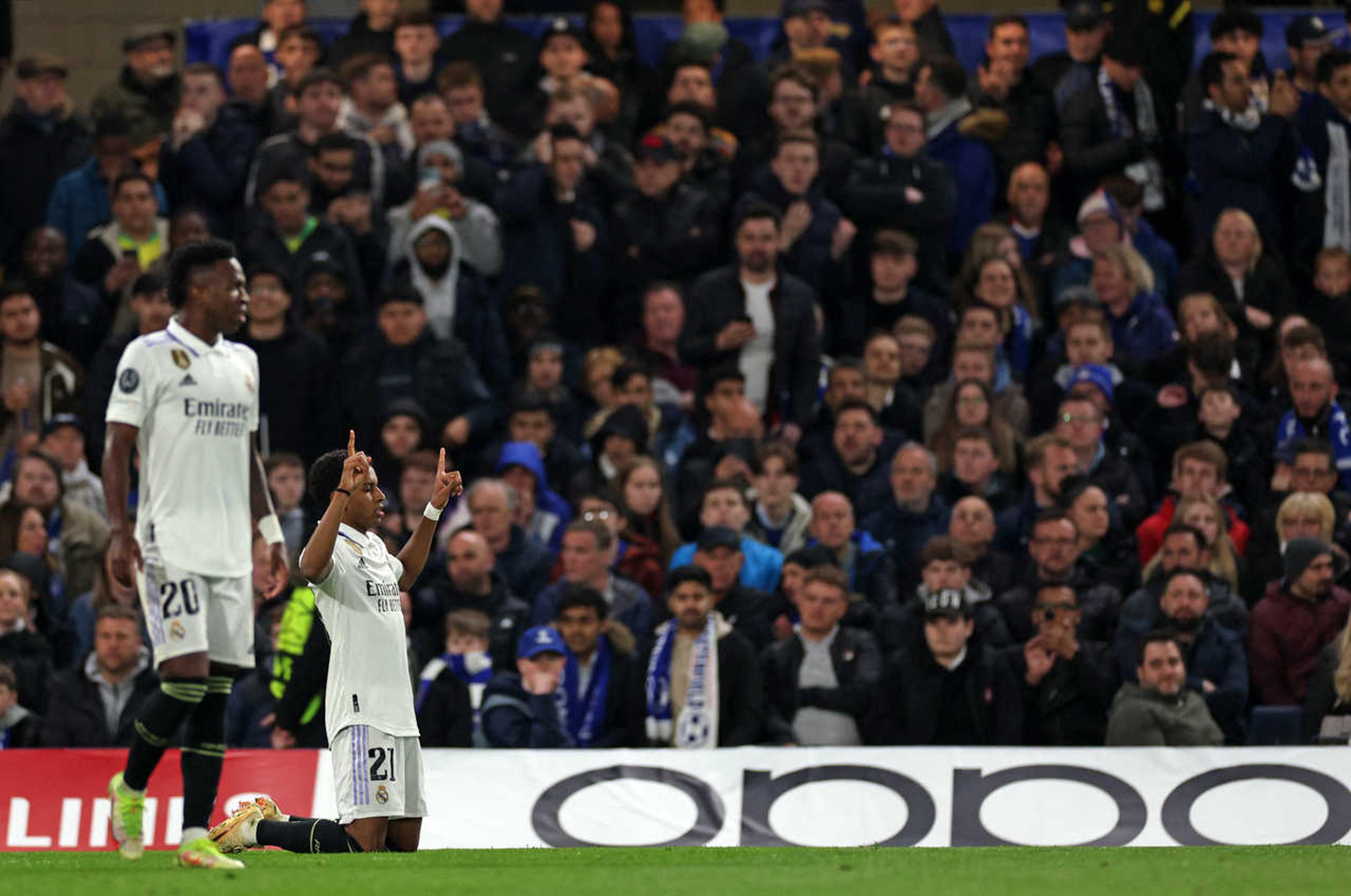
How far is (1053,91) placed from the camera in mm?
17719

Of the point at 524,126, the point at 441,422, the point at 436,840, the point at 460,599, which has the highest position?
the point at 524,126

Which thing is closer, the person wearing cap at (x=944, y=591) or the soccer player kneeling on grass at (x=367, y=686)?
the soccer player kneeling on grass at (x=367, y=686)

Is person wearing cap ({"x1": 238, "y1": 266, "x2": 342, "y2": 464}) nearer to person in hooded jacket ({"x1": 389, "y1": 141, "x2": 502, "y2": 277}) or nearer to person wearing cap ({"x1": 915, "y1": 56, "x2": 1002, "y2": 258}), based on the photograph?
person in hooded jacket ({"x1": 389, "y1": 141, "x2": 502, "y2": 277})

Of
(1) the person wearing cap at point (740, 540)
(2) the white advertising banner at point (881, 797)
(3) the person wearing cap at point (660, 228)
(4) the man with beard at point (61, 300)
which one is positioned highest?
(3) the person wearing cap at point (660, 228)

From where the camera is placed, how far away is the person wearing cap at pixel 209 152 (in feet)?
55.2

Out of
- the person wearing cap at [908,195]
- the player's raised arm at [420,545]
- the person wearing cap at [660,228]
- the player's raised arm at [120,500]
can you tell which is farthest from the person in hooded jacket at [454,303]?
the player's raised arm at [120,500]

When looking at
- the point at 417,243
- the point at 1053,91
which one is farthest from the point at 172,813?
the point at 1053,91

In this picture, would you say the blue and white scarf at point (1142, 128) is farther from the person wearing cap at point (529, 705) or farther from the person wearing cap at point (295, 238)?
the person wearing cap at point (529, 705)

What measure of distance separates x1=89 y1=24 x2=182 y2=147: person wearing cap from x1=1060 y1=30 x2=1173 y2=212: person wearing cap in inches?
281

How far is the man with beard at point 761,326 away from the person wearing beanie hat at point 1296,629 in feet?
12.5

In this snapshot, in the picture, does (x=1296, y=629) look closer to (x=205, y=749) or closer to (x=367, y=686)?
(x=367, y=686)

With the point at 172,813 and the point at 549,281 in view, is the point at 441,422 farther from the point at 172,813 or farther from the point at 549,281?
the point at 172,813

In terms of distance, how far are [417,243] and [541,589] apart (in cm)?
320

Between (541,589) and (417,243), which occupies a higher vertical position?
(417,243)
